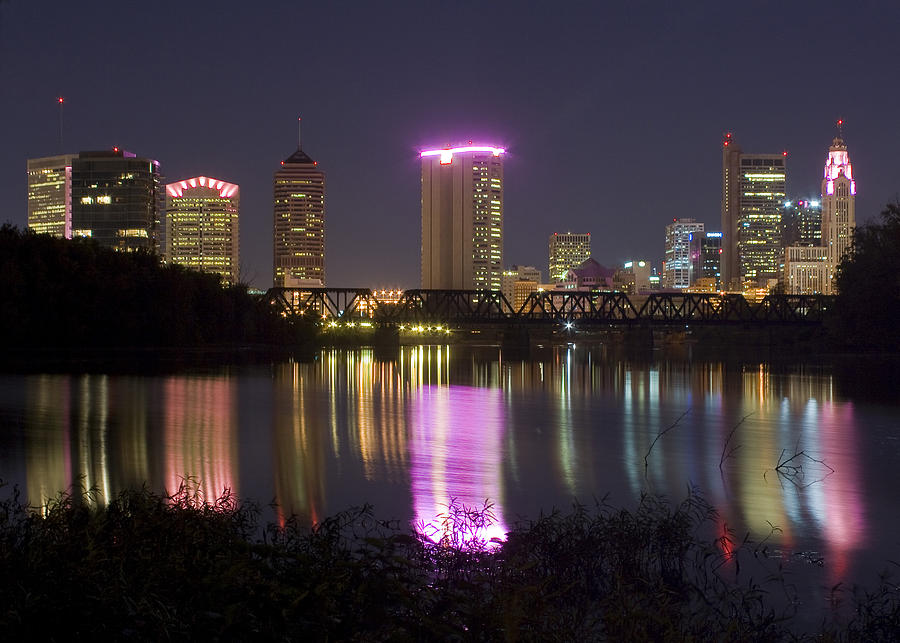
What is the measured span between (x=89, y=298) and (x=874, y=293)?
69.9 meters

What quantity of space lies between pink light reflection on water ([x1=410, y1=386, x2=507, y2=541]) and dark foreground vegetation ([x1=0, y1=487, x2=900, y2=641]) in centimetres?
195

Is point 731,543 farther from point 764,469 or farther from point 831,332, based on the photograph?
point 831,332

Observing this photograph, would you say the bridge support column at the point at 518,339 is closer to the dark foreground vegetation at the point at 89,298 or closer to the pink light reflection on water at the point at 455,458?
the dark foreground vegetation at the point at 89,298

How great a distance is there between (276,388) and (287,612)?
1523 inches

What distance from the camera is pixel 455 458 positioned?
77.0 ft

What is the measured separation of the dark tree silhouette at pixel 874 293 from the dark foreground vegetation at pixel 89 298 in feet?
199

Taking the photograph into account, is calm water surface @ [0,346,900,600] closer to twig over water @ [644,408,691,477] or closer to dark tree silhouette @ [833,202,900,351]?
twig over water @ [644,408,691,477]

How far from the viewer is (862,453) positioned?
2527 cm

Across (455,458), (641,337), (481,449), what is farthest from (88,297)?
(641,337)

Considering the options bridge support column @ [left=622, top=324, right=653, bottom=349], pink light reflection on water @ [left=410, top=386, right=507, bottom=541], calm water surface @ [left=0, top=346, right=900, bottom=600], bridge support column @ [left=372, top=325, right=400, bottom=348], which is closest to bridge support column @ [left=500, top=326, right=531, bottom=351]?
bridge support column @ [left=372, top=325, right=400, bottom=348]

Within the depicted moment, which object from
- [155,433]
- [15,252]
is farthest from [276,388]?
[15,252]

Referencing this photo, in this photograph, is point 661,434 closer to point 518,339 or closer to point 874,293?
point 874,293

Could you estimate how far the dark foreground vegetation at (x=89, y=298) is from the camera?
68.4 meters

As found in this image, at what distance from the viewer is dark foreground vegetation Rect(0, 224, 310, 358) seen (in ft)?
224
